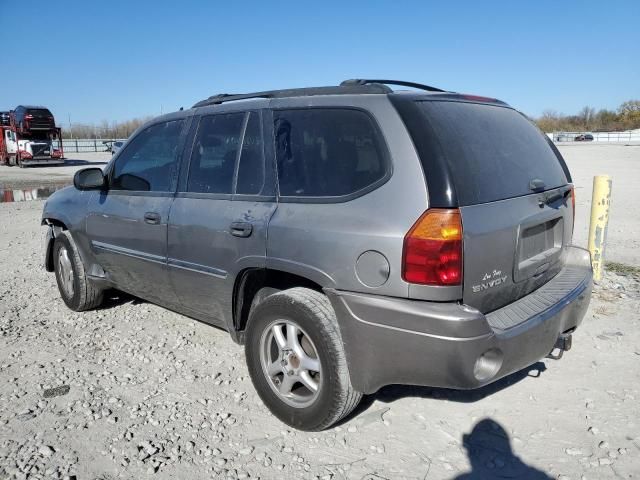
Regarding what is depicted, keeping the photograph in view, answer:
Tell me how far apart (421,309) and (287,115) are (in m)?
1.42

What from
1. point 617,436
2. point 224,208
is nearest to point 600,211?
point 617,436

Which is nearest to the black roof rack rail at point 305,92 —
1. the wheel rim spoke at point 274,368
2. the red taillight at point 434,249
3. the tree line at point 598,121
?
the red taillight at point 434,249

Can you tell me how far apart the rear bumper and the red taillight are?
0.44 ft

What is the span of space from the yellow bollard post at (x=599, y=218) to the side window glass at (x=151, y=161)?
4.24 meters

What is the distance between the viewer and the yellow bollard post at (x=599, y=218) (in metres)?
5.26

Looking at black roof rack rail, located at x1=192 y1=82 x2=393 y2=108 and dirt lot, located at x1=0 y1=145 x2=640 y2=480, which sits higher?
black roof rack rail, located at x1=192 y1=82 x2=393 y2=108

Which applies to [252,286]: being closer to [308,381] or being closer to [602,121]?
[308,381]

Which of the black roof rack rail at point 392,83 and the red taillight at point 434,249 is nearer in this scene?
the red taillight at point 434,249

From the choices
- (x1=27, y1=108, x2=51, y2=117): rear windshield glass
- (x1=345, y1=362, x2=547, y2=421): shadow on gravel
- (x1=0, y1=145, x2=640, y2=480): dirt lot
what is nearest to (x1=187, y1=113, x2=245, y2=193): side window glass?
(x1=0, y1=145, x2=640, y2=480): dirt lot

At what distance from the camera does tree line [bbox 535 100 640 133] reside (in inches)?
3853

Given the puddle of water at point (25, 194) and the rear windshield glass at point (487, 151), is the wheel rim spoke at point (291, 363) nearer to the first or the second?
the rear windshield glass at point (487, 151)

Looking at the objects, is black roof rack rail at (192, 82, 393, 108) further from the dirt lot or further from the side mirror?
the dirt lot

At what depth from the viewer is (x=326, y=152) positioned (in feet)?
9.06

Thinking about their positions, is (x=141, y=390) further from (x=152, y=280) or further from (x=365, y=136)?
(x=365, y=136)
